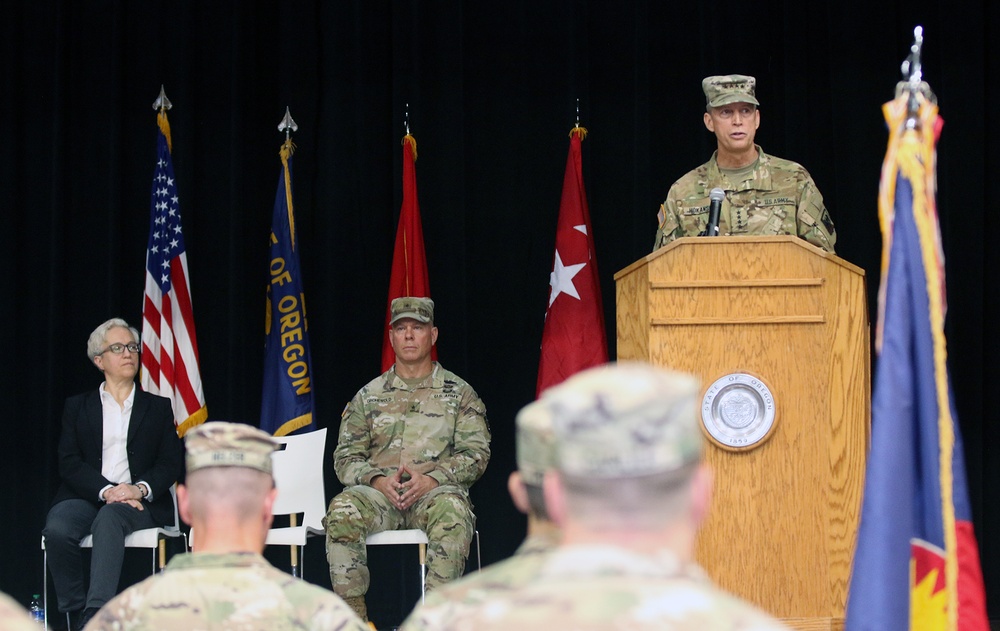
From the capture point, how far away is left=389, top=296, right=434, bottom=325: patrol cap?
5.58 metres

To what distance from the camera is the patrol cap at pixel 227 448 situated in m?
2.12

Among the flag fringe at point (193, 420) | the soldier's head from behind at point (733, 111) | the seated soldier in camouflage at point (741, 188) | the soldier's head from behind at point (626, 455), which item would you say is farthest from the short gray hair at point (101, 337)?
the soldier's head from behind at point (626, 455)

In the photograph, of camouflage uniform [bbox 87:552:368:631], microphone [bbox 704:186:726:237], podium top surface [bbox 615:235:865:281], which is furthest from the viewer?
microphone [bbox 704:186:726:237]

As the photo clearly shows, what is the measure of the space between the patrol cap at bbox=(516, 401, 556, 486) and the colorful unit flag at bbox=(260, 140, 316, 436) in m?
4.27

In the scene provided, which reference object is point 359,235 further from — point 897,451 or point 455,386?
point 897,451

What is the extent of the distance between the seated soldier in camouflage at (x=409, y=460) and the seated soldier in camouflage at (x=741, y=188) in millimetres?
1348

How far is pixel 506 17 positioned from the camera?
652 centimetres

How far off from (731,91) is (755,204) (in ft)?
1.26

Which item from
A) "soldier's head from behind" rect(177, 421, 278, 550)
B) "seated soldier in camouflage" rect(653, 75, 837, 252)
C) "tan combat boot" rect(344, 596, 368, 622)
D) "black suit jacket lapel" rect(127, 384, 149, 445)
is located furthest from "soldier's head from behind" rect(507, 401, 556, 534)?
"black suit jacket lapel" rect(127, 384, 149, 445)

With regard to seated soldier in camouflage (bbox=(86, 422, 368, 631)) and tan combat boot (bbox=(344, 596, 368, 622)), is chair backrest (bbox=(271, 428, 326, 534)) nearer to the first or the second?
tan combat boot (bbox=(344, 596, 368, 622))

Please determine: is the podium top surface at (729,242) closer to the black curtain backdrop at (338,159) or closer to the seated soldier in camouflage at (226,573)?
the seated soldier in camouflage at (226,573)

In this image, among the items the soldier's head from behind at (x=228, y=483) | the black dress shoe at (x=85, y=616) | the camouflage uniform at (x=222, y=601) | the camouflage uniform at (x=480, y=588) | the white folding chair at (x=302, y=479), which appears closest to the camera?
the camouflage uniform at (x=480, y=588)

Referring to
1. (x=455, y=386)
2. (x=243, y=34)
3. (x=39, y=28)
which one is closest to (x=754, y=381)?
(x=455, y=386)

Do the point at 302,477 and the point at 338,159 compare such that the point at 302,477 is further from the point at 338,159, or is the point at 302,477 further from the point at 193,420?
the point at 338,159
